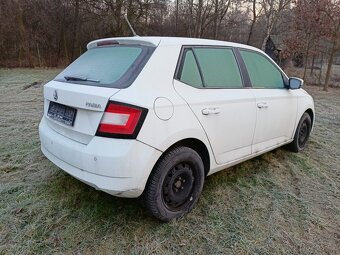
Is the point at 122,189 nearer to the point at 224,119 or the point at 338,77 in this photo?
the point at 224,119

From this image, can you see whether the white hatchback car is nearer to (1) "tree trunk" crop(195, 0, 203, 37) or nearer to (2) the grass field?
(2) the grass field

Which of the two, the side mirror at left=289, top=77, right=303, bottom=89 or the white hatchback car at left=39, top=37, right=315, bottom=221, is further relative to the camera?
the side mirror at left=289, top=77, right=303, bottom=89

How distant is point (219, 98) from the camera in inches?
102

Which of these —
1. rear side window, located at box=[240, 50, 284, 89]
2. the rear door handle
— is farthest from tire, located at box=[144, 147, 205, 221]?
rear side window, located at box=[240, 50, 284, 89]

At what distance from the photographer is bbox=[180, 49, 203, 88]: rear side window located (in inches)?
95.3

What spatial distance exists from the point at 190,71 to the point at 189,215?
1.34 meters

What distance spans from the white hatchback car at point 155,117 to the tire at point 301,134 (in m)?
1.19

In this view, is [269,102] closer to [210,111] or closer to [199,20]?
[210,111]

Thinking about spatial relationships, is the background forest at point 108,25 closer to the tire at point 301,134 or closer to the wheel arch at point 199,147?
the tire at point 301,134

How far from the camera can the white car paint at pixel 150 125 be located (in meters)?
2.00

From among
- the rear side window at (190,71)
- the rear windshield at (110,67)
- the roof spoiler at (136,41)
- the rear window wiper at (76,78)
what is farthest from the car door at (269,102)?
the rear window wiper at (76,78)

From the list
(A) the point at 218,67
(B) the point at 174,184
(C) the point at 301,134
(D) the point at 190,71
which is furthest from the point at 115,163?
(C) the point at 301,134

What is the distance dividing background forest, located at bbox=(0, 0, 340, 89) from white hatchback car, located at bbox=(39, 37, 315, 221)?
11.9 meters

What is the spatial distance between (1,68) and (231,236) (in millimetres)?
18076
